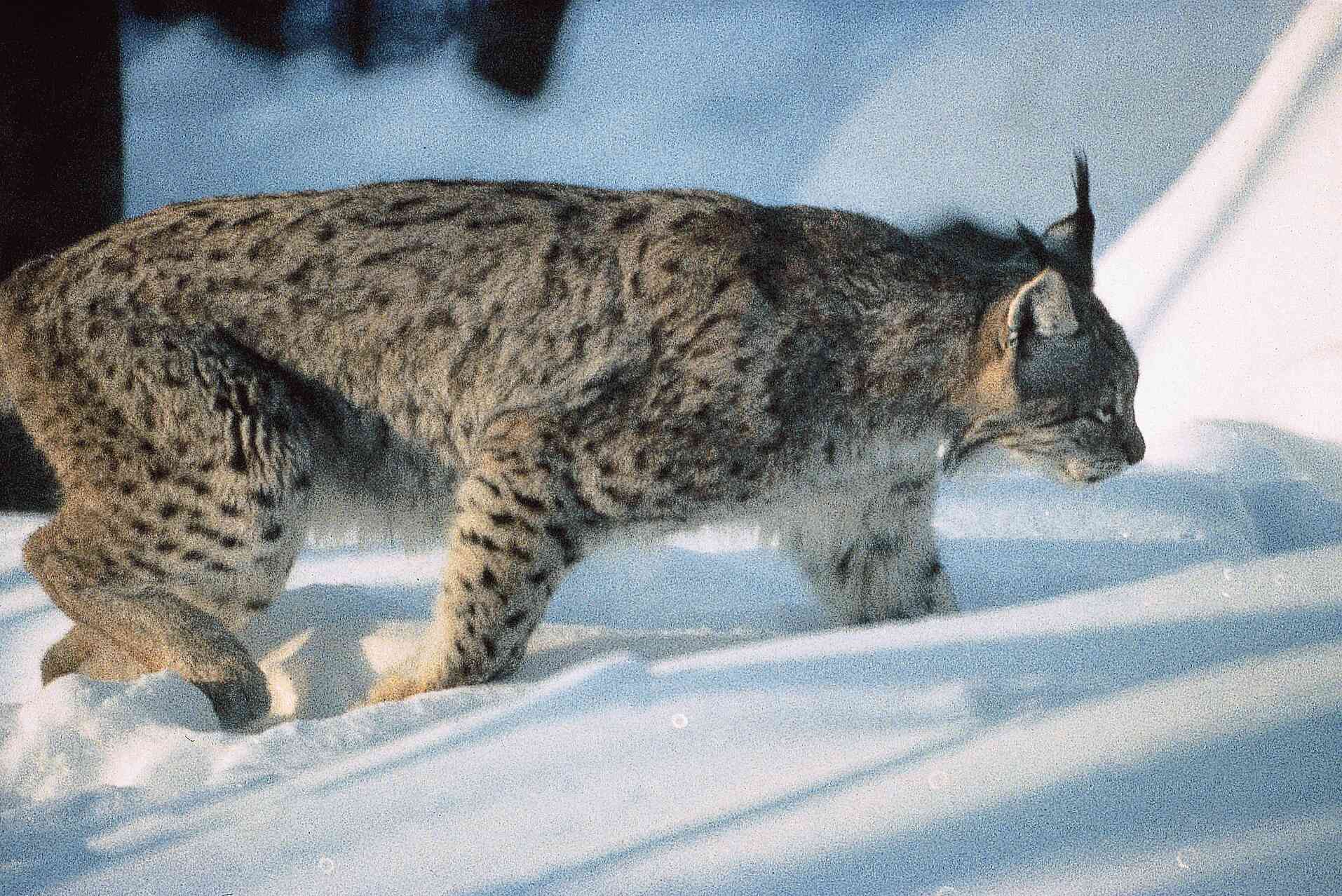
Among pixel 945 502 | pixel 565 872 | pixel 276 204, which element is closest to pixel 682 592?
pixel 945 502

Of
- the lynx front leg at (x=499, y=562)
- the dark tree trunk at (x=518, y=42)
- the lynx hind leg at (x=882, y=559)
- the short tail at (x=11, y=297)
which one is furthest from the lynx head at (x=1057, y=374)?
the dark tree trunk at (x=518, y=42)

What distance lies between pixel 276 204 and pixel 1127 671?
1947 millimetres

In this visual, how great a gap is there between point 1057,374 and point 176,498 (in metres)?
1.83

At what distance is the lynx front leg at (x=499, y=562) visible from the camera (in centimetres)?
267

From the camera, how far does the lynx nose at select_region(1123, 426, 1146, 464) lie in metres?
2.90

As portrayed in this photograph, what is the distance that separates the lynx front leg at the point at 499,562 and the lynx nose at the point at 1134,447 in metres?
1.18

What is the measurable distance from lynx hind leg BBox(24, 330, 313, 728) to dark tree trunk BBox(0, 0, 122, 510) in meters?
2.16

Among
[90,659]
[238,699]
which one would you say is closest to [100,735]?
[238,699]

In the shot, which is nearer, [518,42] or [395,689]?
[395,689]

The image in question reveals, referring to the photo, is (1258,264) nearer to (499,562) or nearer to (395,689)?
(499,562)

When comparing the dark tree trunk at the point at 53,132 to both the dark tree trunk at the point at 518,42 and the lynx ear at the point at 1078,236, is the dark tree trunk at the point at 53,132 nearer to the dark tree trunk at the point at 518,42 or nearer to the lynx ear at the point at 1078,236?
the dark tree trunk at the point at 518,42

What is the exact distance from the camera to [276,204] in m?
2.91

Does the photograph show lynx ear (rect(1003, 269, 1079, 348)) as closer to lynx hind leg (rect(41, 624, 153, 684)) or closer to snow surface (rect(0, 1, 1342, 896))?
snow surface (rect(0, 1, 1342, 896))

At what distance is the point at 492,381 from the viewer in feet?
9.30
